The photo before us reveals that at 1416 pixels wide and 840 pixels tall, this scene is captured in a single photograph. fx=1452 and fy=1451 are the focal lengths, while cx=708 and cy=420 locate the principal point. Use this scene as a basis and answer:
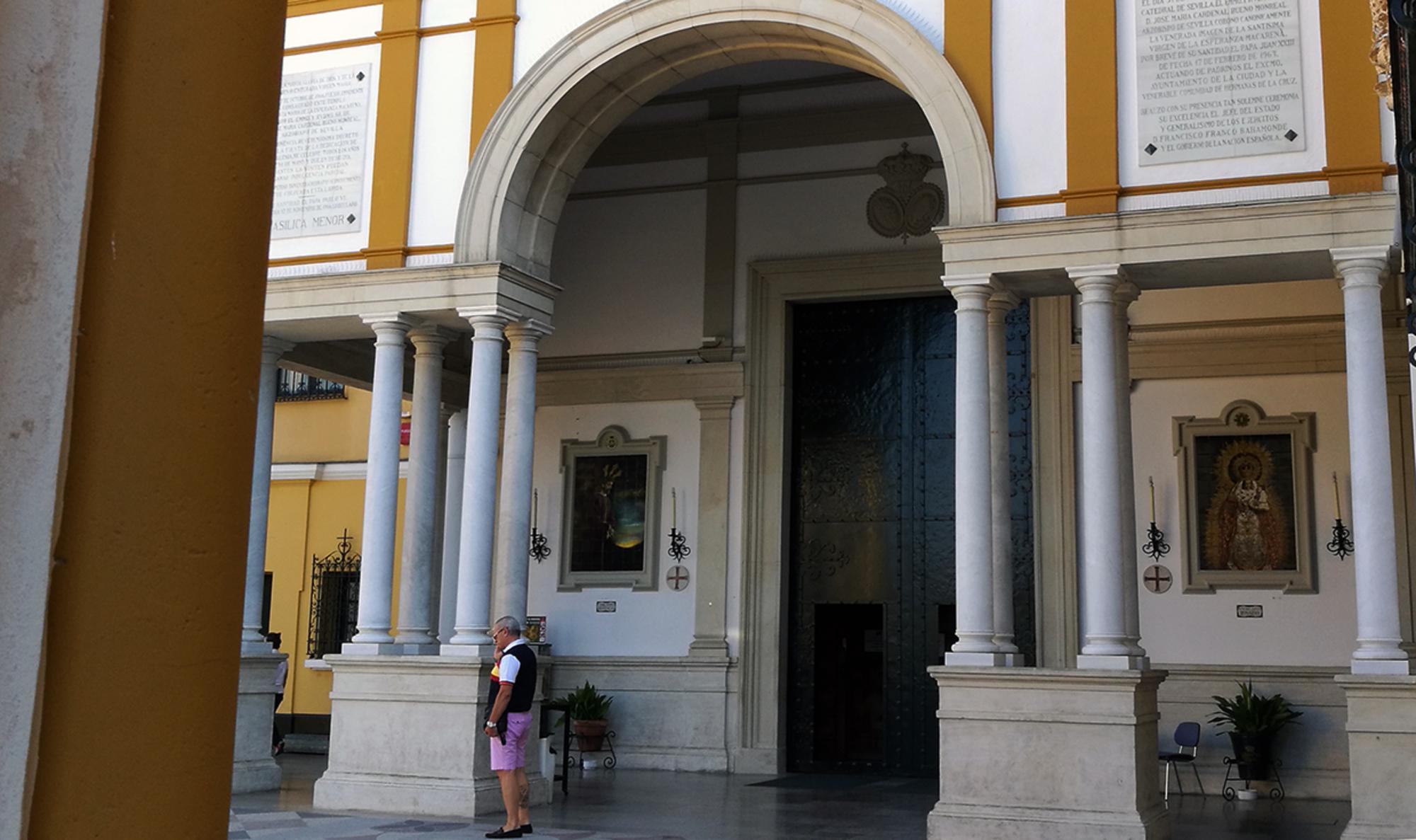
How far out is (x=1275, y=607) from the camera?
1519 cm

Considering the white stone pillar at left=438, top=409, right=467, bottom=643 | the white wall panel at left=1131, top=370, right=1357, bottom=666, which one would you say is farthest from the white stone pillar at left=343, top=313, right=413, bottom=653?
the white wall panel at left=1131, top=370, right=1357, bottom=666

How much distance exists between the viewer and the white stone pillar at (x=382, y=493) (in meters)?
13.8

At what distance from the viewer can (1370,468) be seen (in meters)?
11.0

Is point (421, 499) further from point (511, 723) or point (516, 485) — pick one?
point (511, 723)

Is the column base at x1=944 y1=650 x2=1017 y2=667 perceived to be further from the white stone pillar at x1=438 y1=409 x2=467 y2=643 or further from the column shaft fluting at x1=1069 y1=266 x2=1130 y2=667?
the white stone pillar at x1=438 y1=409 x2=467 y2=643

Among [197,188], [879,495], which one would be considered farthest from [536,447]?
[197,188]

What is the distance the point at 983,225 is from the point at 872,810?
551cm

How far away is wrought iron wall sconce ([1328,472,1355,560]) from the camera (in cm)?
1490

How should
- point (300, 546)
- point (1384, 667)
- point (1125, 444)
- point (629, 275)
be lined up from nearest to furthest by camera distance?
point (1384, 667)
point (1125, 444)
point (629, 275)
point (300, 546)

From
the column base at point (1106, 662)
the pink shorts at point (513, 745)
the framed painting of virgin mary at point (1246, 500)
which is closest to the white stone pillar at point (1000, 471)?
the column base at point (1106, 662)

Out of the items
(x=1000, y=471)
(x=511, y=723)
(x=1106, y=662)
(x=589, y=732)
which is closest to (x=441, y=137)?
(x=511, y=723)

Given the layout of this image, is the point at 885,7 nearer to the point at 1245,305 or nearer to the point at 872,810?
the point at 1245,305

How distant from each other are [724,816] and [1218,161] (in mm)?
7032

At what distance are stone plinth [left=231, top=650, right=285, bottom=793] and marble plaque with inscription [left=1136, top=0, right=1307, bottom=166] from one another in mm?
9853
